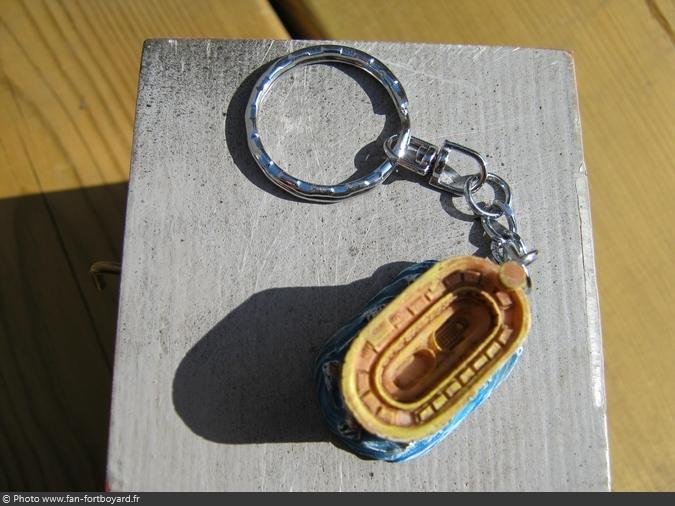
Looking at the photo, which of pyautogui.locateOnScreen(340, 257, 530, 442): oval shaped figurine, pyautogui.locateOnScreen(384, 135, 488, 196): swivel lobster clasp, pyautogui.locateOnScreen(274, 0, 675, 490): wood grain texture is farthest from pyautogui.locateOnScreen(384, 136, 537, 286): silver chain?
pyautogui.locateOnScreen(274, 0, 675, 490): wood grain texture

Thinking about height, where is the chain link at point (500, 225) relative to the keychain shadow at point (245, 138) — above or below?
below

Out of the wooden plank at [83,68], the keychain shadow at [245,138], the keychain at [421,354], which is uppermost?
the wooden plank at [83,68]

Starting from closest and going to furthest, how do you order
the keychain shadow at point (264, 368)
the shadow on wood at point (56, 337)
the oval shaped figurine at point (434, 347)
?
the oval shaped figurine at point (434, 347) < the keychain shadow at point (264, 368) < the shadow on wood at point (56, 337)

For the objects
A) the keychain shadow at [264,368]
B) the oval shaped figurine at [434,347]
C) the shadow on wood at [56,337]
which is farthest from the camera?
the shadow on wood at [56,337]

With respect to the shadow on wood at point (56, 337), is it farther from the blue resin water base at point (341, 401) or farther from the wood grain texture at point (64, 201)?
the blue resin water base at point (341, 401)

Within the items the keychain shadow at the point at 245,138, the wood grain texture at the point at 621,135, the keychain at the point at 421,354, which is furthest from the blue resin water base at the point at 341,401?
the wood grain texture at the point at 621,135

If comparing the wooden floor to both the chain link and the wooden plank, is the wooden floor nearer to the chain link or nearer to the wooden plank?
the wooden plank
